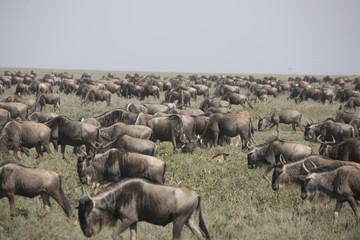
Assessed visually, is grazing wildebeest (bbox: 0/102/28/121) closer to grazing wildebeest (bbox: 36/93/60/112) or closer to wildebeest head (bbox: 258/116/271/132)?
grazing wildebeest (bbox: 36/93/60/112)

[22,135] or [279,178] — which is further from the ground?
[22,135]

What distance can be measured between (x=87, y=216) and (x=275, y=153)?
707 centimetres

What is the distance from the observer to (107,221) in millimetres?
5953

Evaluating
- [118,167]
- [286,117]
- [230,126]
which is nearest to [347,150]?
[230,126]

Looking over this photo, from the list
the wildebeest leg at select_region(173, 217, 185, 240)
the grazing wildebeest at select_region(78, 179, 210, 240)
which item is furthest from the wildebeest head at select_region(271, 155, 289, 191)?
the wildebeest leg at select_region(173, 217, 185, 240)

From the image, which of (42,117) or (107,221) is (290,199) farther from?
(42,117)

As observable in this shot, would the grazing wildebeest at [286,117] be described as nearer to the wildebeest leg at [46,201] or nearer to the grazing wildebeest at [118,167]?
the grazing wildebeest at [118,167]

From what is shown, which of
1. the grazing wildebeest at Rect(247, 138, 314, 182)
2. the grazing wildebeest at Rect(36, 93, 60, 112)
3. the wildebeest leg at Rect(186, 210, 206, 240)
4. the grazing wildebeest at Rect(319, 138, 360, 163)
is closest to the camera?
the wildebeest leg at Rect(186, 210, 206, 240)

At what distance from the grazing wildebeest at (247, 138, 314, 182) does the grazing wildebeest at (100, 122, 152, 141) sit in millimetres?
3672

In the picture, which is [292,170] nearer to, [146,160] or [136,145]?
[146,160]

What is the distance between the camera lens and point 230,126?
14875 mm

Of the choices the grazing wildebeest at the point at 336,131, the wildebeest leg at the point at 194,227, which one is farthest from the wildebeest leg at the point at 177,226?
the grazing wildebeest at the point at 336,131

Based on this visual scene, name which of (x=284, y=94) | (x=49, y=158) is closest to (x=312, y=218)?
(x=49, y=158)

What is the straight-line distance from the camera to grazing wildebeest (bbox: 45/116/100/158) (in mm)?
12289
